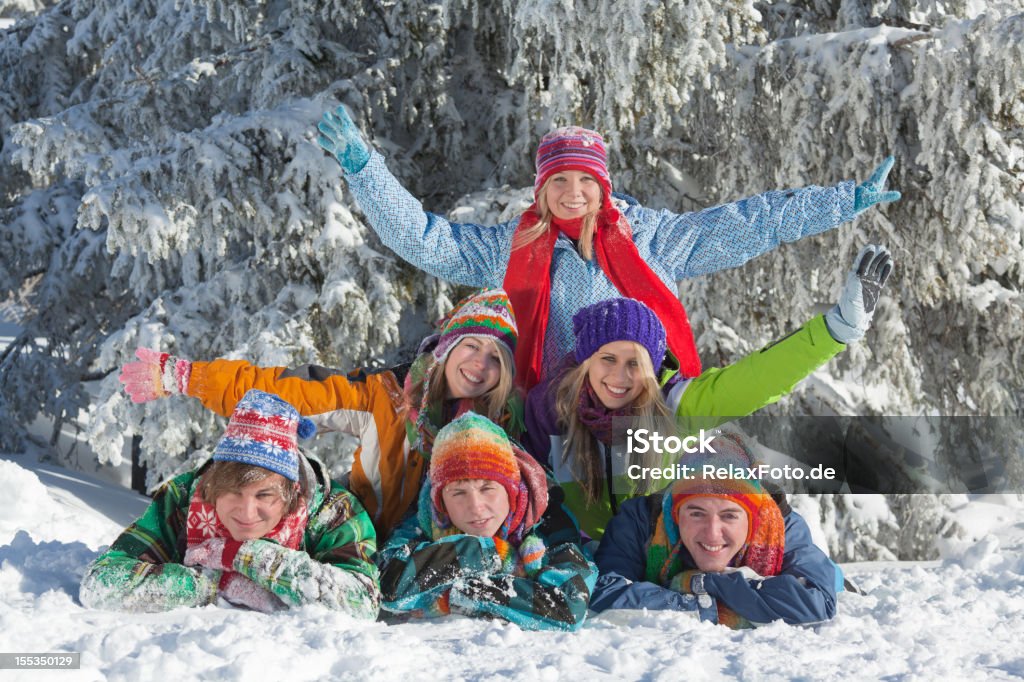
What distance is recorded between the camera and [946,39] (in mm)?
5387

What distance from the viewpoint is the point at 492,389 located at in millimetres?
3225

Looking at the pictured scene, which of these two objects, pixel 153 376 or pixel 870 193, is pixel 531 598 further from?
pixel 870 193

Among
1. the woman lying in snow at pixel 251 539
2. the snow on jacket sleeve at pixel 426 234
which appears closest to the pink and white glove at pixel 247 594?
the woman lying in snow at pixel 251 539

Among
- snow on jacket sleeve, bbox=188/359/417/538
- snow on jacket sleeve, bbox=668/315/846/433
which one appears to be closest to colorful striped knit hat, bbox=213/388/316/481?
snow on jacket sleeve, bbox=188/359/417/538

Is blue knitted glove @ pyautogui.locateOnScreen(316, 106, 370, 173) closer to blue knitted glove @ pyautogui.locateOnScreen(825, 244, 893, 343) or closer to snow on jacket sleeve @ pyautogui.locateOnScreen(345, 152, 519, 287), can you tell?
snow on jacket sleeve @ pyautogui.locateOnScreen(345, 152, 519, 287)

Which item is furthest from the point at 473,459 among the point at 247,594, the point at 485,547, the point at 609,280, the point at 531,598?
the point at 609,280

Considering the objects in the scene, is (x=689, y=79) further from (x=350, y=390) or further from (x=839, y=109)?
(x=350, y=390)

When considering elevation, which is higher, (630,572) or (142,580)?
(630,572)

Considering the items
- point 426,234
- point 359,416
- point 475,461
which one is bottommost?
point 475,461

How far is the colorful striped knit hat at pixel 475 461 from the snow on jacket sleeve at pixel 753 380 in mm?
628

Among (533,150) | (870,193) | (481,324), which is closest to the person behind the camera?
(481,324)

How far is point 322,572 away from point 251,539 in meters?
0.23

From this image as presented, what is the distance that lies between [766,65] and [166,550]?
4451 mm

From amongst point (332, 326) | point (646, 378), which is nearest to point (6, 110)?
point (332, 326)
